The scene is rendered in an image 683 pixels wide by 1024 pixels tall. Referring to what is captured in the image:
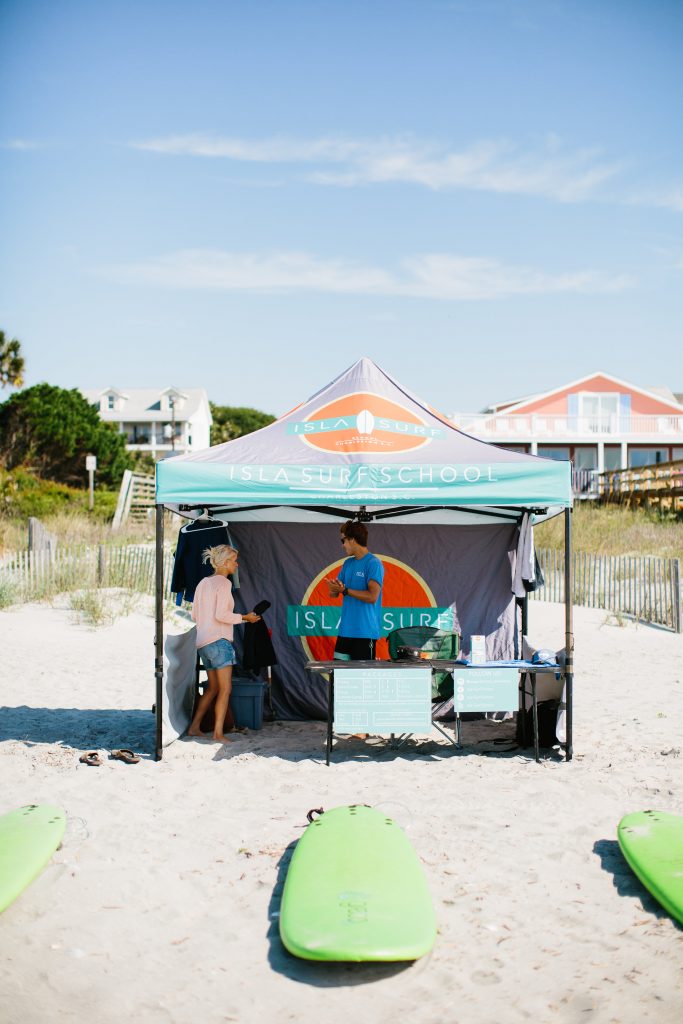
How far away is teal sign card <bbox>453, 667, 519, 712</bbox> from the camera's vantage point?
23.7 ft

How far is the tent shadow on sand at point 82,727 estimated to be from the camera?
7812 mm

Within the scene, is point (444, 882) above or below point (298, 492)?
below

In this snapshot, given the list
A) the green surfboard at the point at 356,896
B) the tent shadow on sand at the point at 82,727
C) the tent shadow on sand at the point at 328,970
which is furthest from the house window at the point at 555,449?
the tent shadow on sand at the point at 328,970

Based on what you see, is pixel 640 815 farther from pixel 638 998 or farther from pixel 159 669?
pixel 159 669

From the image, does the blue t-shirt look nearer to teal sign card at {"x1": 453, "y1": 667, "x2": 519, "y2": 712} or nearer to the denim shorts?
teal sign card at {"x1": 453, "y1": 667, "x2": 519, "y2": 712}

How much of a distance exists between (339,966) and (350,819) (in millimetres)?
1535

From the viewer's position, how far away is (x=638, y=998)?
11.9 feet

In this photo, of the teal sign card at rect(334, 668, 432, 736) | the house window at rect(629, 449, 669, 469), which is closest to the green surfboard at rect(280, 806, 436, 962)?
the teal sign card at rect(334, 668, 432, 736)


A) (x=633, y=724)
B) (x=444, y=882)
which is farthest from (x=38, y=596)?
(x=444, y=882)

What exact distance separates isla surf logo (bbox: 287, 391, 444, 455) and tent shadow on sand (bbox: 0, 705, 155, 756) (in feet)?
9.96

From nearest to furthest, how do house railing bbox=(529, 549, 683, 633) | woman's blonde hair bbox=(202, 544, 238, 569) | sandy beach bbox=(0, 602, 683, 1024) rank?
sandy beach bbox=(0, 602, 683, 1024), woman's blonde hair bbox=(202, 544, 238, 569), house railing bbox=(529, 549, 683, 633)

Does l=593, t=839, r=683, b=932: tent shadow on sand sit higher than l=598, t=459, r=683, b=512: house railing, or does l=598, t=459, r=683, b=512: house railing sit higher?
l=598, t=459, r=683, b=512: house railing

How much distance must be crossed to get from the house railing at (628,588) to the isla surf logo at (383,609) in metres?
6.38

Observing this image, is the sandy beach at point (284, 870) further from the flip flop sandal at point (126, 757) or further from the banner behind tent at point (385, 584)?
the banner behind tent at point (385, 584)
